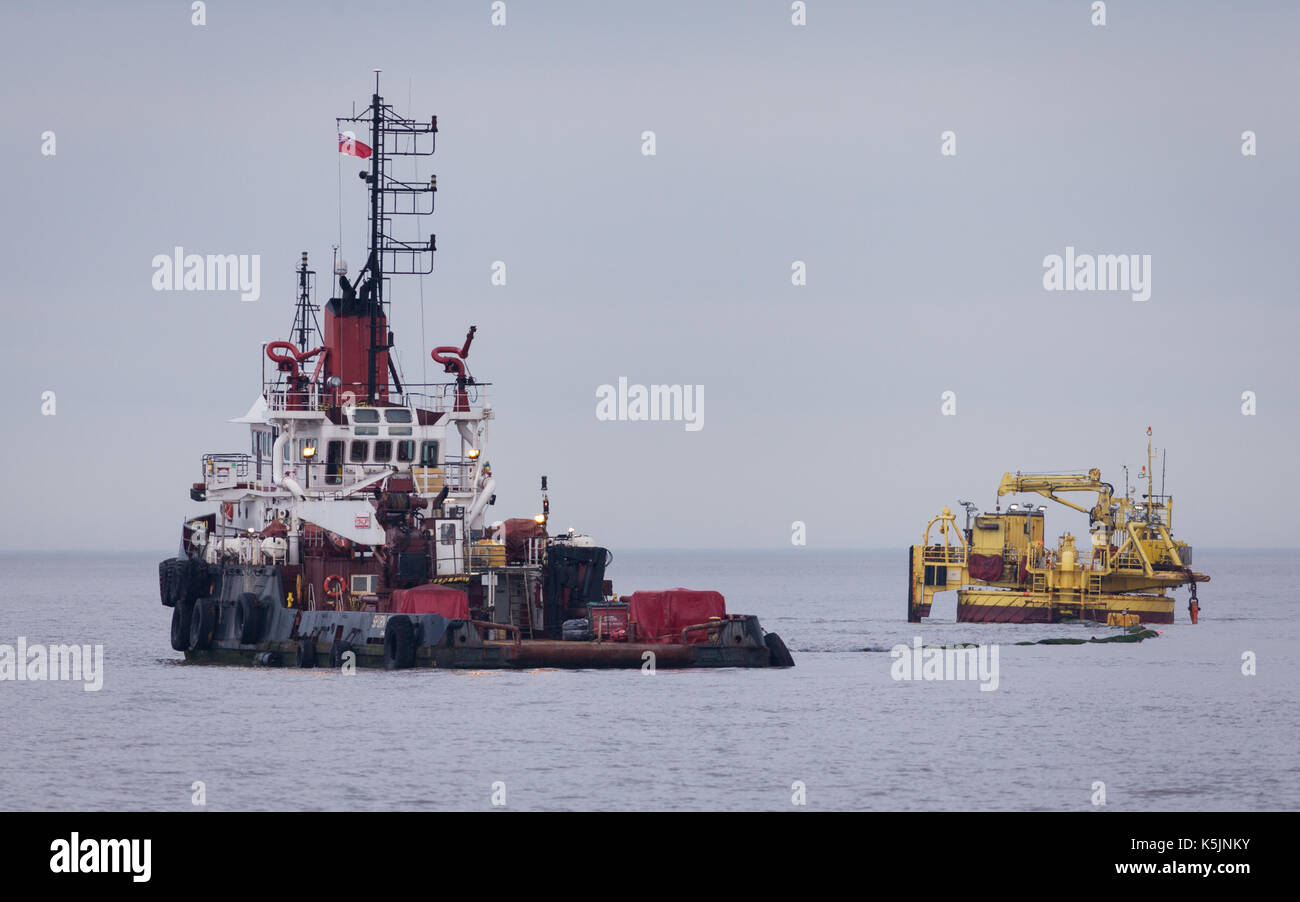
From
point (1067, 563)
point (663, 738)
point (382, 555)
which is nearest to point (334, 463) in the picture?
point (382, 555)

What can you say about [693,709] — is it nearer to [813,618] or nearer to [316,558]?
[316,558]

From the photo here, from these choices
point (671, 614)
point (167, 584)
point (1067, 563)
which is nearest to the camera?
point (671, 614)

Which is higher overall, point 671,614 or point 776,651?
point 671,614

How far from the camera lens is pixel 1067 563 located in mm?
91125

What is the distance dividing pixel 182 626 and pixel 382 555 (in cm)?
1152

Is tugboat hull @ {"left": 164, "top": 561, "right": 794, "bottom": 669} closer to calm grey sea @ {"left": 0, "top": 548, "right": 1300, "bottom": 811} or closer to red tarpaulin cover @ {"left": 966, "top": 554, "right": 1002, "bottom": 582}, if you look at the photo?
→ calm grey sea @ {"left": 0, "top": 548, "right": 1300, "bottom": 811}

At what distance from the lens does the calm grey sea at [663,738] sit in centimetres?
3947

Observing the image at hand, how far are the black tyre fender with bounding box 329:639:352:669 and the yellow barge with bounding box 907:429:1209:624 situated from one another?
4444cm

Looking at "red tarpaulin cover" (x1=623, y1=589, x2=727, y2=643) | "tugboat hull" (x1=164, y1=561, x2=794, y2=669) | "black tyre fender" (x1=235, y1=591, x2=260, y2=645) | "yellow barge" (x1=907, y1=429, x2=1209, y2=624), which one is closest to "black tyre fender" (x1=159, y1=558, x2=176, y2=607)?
"tugboat hull" (x1=164, y1=561, x2=794, y2=669)

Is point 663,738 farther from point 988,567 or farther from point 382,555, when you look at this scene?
point 988,567

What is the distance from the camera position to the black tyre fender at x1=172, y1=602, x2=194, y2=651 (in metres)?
65.1
